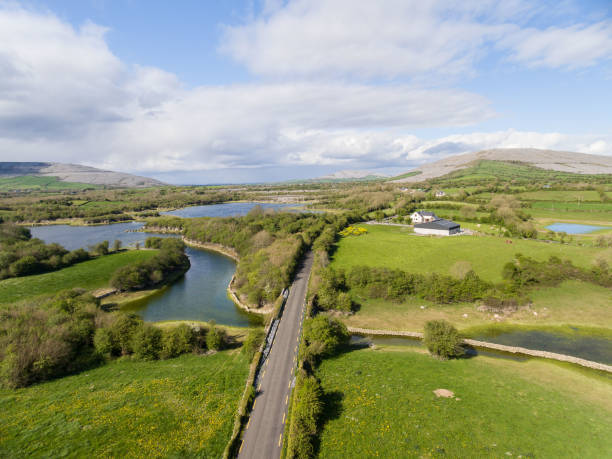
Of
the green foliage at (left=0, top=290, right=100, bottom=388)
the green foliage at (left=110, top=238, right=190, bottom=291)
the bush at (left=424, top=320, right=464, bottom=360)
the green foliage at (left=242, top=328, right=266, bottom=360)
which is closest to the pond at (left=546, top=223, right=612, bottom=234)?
the bush at (left=424, top=320, right=464, bottom=360)

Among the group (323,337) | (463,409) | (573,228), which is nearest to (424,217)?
(573,228)

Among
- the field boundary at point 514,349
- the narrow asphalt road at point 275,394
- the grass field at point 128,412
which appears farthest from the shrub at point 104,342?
the field boundary at point 514,349

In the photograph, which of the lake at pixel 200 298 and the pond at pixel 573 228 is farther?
the pond at pixel 573 228

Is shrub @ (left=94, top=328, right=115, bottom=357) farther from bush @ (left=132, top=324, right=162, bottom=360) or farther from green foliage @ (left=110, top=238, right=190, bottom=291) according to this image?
green foliage @ (left=110, top=238, right=190, bottom=291)

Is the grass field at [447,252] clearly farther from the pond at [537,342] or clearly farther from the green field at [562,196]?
the green field at [562,196]

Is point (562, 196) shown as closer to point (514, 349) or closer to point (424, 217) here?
point (424, 217)

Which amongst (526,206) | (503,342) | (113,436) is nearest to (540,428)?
(503,342)
